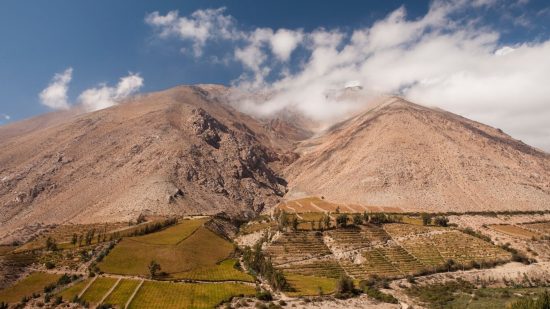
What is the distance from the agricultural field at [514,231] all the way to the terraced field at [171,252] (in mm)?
95577

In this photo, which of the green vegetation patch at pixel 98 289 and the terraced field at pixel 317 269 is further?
the terraced field at pixel 317 269

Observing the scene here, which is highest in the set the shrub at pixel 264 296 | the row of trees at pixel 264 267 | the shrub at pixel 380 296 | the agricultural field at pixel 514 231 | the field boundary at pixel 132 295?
the agricultural field at pixel 514 231

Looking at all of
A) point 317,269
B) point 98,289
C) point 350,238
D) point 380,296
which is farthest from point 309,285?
point 98,289

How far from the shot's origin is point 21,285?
9700 centimetres

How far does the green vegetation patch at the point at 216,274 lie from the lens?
105m

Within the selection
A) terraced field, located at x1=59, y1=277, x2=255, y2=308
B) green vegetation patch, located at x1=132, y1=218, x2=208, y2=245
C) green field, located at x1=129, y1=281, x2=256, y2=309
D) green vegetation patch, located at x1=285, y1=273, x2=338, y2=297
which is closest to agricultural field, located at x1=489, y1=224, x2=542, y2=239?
green vegetation patch, located at x1=285, y1=273, x2=338, y2=297

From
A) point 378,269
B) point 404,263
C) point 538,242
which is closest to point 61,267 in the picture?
point 378,269

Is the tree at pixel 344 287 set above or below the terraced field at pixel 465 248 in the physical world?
below

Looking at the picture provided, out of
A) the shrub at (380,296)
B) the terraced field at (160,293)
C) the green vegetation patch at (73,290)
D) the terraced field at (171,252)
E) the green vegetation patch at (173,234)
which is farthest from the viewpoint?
the green vegetation patch at (173,234)

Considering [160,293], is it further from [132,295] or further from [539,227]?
[539,227]

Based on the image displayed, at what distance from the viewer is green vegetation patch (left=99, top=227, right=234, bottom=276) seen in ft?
354

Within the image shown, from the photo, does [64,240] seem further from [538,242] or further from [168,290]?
[538,242]

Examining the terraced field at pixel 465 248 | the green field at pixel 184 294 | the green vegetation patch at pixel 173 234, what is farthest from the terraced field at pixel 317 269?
the green vegetation patch at pixel 173 234

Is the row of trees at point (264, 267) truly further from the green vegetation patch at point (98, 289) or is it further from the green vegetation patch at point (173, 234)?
the green vegetation patch at point (98, 289)
